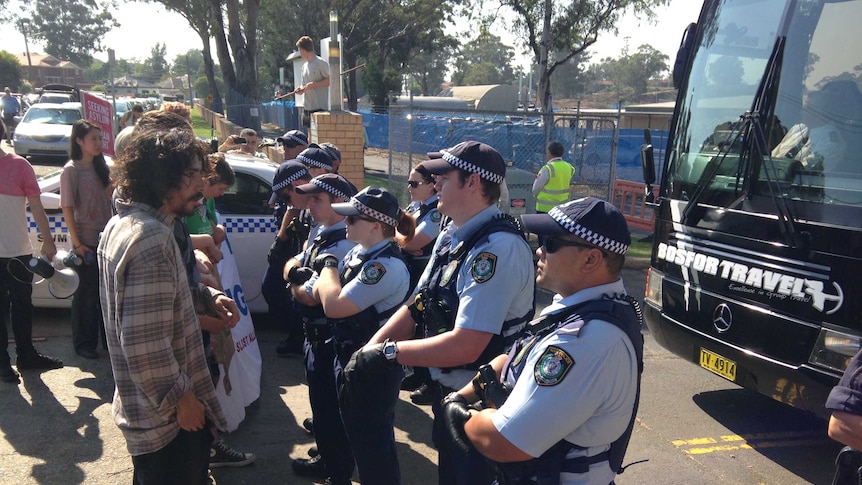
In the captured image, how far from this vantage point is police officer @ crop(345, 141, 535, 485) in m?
2.23

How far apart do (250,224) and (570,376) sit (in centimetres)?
474

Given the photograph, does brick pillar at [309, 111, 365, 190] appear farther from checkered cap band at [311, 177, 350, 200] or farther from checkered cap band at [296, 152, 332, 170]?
checkered cap band at [311, 177, 350, 200]

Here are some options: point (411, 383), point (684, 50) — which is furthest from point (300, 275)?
point (684, 50)

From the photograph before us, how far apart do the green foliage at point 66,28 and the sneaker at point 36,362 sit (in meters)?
105

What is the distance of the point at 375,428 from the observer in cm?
281

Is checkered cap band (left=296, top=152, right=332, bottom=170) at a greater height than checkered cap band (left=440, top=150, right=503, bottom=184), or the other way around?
checkered cap band (left=440, top=150, right=503, bottom=184)

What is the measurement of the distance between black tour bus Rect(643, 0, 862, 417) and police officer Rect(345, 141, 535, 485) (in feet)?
6.83

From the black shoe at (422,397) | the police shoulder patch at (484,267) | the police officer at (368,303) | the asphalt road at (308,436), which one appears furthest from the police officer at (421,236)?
the police shoulder patch at (484,267)

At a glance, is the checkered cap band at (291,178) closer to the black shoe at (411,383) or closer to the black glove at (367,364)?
the black shoe at (411,383)

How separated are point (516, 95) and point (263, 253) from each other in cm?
3119

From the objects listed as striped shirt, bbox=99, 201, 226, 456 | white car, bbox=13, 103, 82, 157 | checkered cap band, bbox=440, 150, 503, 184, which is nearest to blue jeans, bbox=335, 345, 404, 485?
striped shirt, bbox=99, 201, 226, 456

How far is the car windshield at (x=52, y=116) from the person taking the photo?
18000 millimetres

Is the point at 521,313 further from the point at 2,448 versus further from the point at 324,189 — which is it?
the point at 2,448

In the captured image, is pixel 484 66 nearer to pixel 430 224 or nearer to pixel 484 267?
pixel 430 224
